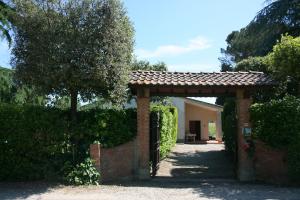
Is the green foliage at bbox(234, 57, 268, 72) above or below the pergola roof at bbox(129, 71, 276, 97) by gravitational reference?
above

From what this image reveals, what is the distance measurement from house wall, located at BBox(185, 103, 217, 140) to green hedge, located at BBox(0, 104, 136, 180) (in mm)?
28708

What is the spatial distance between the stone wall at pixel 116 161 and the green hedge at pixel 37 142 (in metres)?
0.42

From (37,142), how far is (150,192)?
3719 mm

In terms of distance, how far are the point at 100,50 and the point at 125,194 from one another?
161 inches

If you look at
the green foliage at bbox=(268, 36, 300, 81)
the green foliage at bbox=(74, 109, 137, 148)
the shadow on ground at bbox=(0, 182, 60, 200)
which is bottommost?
the shadow on ground at bbox=(0, 182, 60, 200)

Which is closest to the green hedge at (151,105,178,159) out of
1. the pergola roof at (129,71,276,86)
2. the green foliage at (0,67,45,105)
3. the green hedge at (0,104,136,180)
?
the pergola roof at (129,71,276,86)

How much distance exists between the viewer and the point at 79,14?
1263cm

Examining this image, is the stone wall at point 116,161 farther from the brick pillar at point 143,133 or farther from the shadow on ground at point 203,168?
the shadow on ground at point 203,168

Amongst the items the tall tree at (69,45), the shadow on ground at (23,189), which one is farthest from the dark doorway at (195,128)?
the shadow on ground at (23,189)

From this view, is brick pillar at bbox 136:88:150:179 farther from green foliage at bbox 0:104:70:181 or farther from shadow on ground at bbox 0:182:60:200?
shadow on ground at bbox 0:182:60:200

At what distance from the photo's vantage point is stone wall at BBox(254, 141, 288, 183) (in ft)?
45.0

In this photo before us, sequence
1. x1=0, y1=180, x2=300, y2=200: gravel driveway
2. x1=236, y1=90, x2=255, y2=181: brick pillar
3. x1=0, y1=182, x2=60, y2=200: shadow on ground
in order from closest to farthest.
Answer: x1=0, y1=182, x2=60, y2=200: shadow on ground → x1=0, y1=180, x2=300, y2=200: gravel driveway → x1=236, y1=90, x2=255, y2=181: brick pillar

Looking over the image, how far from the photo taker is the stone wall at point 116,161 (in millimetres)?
13272

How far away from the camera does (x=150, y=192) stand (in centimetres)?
1198
